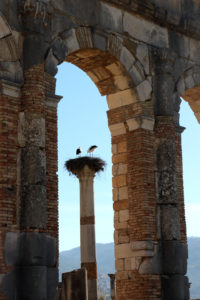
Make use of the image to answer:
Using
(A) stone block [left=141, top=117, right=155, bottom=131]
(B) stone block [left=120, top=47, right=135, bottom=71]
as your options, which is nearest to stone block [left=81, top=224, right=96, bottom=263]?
(A) stone block [left=141, top=117, right=155, bottom=131]

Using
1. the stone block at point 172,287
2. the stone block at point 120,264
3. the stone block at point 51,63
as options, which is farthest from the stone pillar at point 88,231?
the stone block at point 51,63

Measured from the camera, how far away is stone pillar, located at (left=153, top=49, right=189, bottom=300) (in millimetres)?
14055

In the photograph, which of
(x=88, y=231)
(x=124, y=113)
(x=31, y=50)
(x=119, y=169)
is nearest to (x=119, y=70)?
(x=124, y=113)

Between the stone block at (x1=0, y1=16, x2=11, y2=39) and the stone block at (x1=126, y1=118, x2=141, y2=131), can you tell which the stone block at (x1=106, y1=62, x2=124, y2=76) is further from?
the stone block at (x1=0, y1=16, x2=11, y2=39)

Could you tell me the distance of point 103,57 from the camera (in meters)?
14.4

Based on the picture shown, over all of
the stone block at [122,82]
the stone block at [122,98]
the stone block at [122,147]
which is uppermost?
the stone block at [122,82]

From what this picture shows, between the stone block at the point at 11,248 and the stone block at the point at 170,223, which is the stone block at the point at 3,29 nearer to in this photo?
the stone block at the point at 11,248

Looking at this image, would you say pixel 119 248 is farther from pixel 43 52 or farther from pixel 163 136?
pixel 43 52

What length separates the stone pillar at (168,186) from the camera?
14.1 metres

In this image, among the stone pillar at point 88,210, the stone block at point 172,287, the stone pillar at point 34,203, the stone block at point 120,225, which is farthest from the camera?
the stone pillar at point 88,210

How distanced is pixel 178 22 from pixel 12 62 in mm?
5290

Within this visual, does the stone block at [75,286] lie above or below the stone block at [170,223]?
below

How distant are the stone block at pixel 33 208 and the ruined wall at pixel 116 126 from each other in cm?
2

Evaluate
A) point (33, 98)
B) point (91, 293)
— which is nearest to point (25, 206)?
point (33, 98)
